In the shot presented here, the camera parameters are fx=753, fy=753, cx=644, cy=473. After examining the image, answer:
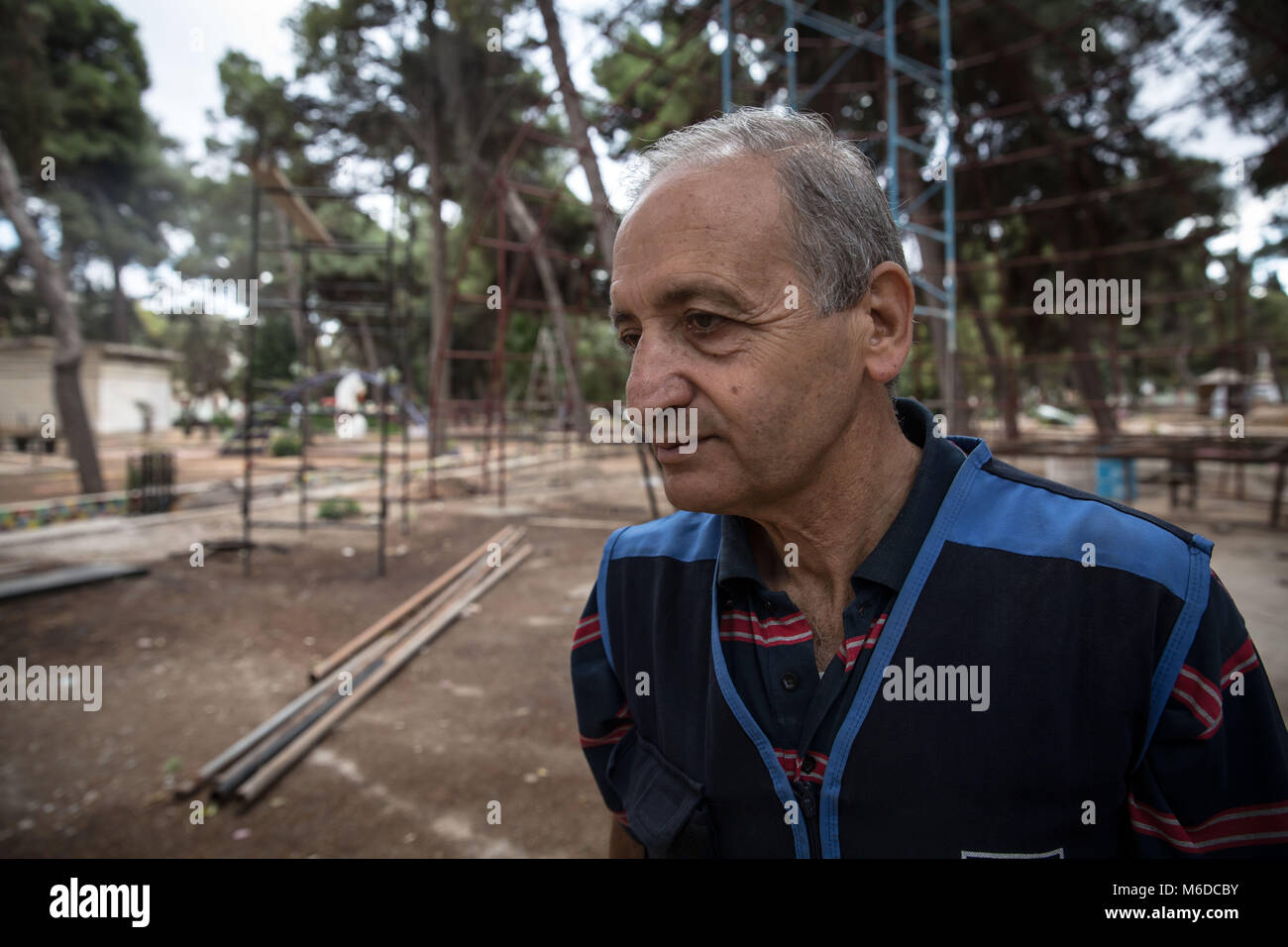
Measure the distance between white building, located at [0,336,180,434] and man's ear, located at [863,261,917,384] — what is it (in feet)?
95.7

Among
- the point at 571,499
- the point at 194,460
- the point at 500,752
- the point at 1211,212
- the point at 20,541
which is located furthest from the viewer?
the point at 194,460

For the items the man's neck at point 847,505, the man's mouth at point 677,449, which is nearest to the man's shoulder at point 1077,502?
the man's neck at point 847,505

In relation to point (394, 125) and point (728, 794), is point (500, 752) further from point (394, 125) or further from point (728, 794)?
point (394, 125)

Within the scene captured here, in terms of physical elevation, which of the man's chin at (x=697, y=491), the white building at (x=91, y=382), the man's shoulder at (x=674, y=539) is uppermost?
the white building at (x=91, y=382)

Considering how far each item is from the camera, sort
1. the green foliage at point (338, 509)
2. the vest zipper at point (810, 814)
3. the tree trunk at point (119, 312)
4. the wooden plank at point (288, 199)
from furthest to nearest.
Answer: the tree trunk at point (119, 312)
the green foliage at point (338, 509)
the wooden plank at point (288, 199)
the vest zipper at point (810, 814)

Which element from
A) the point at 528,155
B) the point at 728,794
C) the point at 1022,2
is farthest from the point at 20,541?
the point at 1022,2

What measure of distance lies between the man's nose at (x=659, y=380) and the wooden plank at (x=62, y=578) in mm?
7926

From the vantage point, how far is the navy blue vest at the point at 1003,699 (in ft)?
3.37

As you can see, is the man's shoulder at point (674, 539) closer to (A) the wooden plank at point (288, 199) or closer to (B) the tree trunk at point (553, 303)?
(A) the wooden plank at point (288, 199)

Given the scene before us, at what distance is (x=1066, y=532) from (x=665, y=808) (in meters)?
0.77

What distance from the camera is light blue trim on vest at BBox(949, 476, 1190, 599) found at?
1.03m

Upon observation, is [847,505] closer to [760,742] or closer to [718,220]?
[760,742]

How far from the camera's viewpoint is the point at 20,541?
9.15 m
